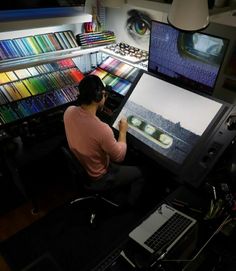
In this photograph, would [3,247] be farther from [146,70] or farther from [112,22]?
[112,22]

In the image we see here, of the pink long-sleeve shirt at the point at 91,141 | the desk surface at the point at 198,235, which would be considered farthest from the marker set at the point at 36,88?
the desk surface at the point at 198,235

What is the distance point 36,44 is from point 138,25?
0.98 m

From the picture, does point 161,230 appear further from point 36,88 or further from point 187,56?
point 36,88

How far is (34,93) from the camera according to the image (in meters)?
2.34

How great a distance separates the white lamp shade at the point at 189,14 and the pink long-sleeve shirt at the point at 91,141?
32.9 inches

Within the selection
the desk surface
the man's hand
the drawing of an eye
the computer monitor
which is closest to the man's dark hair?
the man's hand

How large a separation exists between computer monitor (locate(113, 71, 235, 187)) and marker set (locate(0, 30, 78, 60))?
0.88 meters

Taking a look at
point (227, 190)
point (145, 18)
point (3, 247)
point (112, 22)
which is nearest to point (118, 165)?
point (227, 190)

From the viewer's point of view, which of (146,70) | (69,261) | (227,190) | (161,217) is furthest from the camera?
(146,70)

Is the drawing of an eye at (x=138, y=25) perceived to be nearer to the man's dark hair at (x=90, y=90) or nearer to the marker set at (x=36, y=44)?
the marker set at (x=36, y=44)

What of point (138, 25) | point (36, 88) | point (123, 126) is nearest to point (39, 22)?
point (36, 88)

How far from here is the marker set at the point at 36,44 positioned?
7.36ft

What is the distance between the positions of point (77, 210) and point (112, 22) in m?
1.95

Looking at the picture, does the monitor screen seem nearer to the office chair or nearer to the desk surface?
the desk surface
